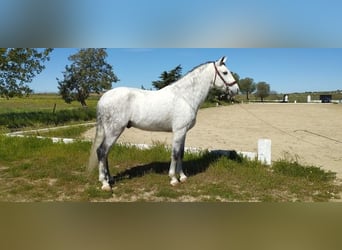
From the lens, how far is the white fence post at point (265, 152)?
544 centimetres

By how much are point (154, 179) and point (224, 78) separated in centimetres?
197

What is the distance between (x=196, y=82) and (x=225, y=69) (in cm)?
50

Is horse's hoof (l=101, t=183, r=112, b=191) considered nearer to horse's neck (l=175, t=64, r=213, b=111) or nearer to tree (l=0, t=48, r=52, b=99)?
horse's neck (l=175, t=64, r=213, b=111)

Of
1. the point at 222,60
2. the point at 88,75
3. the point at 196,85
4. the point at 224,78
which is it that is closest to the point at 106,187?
the point at 196,85

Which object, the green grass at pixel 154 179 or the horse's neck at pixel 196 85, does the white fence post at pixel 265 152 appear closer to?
the green grass at pixel 154 179

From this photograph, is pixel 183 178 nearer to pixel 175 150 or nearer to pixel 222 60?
pixel 175 150

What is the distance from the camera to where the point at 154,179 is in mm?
4641

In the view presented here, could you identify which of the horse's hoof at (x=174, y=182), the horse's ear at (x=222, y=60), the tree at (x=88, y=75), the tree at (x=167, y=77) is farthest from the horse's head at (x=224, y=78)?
the tree at (x=88, y=75)

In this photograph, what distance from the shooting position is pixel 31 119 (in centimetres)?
1300

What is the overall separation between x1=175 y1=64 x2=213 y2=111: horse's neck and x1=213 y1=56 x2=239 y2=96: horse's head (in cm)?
11

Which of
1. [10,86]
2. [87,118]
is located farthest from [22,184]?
[87,118]

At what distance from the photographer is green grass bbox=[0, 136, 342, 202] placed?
4.00 metres

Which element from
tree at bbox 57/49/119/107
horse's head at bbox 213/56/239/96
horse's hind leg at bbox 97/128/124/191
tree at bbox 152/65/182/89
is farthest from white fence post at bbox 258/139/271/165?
tree at bbox 57/49/119/107

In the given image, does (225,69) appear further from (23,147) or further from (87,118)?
(87,118)
